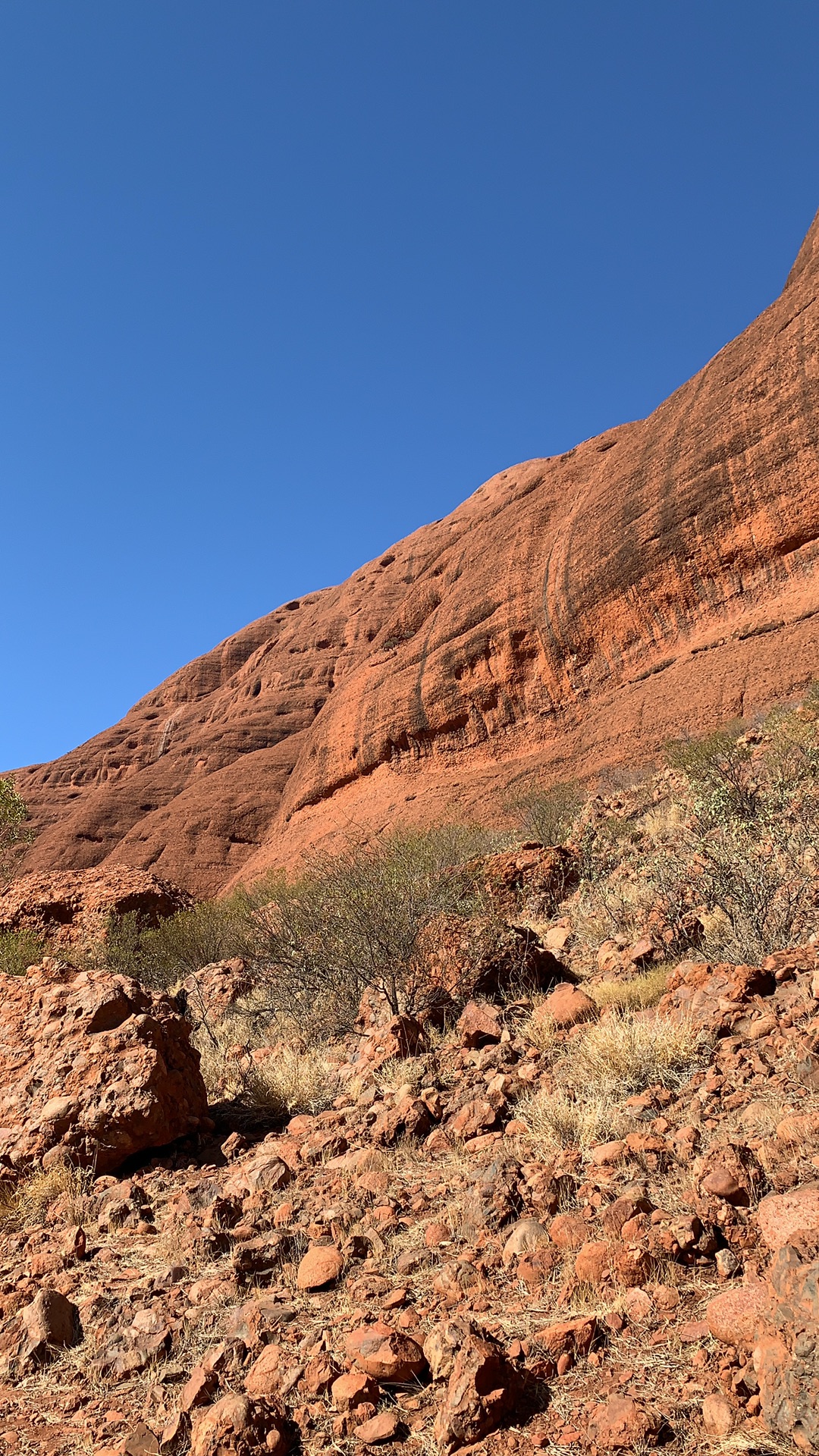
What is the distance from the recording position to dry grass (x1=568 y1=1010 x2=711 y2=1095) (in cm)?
396

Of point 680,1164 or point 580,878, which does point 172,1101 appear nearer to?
point 680,1164

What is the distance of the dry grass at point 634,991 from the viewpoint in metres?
5.18

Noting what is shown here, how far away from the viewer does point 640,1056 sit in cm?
412

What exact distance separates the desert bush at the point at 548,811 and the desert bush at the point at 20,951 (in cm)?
860

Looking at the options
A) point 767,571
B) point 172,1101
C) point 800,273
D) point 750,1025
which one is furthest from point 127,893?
point 800,273

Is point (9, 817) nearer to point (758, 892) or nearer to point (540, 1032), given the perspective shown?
point (540, 1032)

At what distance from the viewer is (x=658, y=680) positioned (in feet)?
65.4

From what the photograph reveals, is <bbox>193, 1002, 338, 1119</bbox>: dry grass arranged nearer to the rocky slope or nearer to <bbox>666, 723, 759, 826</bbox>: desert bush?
the rocky slope

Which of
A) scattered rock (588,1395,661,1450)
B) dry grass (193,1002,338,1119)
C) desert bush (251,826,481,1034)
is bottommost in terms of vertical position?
scattered rock (588,1395,661,1450)

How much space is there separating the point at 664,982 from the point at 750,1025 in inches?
55.5

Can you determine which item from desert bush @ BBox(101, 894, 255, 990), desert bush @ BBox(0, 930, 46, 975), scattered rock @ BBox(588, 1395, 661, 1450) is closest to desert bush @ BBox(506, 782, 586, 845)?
desert bush @ BBox(101, 894, 255, 990)

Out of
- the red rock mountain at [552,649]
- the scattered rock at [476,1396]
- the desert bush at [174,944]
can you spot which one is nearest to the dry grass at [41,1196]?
the scattered rock at [476,1396]

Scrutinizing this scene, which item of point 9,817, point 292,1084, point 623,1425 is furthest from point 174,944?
point 9,817

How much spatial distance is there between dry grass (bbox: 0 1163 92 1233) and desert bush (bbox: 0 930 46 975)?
7707 mm
